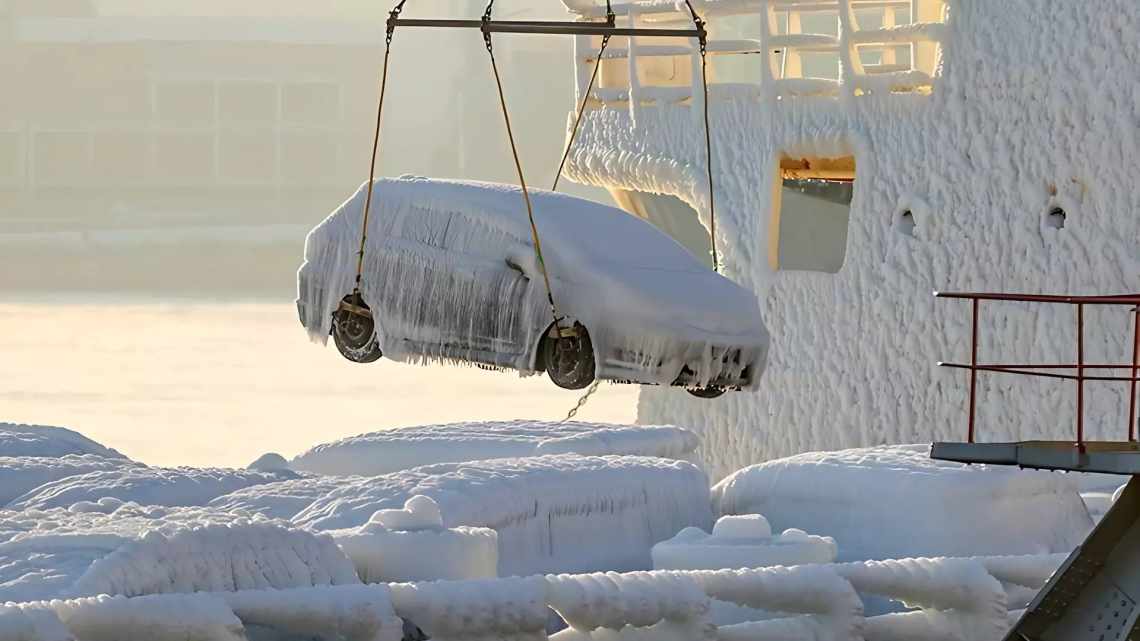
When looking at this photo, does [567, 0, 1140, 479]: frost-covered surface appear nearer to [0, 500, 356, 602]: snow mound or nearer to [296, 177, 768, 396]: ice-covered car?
[296, 177, 768, 396]: ice-covered car

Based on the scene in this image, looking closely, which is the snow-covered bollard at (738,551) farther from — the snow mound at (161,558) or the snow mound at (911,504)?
the snow mound at (161,558)

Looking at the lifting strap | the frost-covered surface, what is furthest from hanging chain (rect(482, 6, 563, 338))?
the frost-covered surface

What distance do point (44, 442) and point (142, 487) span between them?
2311mm

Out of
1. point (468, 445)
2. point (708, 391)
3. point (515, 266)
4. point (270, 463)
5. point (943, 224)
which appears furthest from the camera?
point (943, 224)

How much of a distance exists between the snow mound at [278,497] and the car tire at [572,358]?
109 centimetres

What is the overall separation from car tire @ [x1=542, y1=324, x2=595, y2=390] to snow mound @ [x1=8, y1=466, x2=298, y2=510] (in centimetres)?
168

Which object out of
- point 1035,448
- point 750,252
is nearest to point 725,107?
point 750,252

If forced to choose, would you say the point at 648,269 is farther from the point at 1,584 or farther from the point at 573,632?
the point at 1,584

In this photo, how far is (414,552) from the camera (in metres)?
9.34

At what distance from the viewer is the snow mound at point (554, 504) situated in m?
10.3

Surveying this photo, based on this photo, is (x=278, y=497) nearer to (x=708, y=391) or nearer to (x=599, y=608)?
(x=599, y=608)

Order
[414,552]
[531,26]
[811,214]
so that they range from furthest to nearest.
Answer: [811,214] → [531,26] → [414,552]

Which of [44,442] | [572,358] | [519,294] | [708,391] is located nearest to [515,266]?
[519,294]

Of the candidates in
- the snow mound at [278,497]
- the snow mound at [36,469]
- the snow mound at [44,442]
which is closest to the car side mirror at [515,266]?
the snow mound at [278,497]
